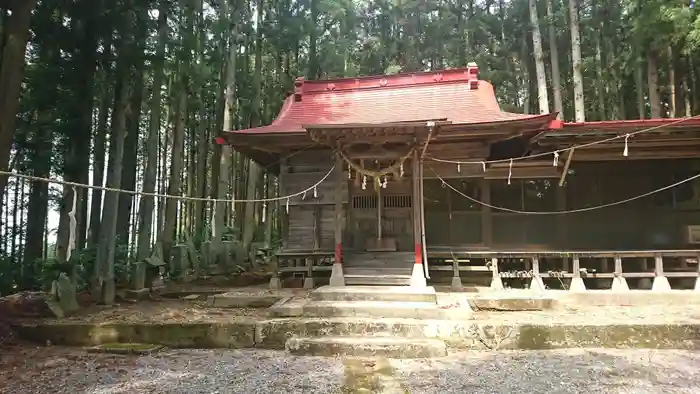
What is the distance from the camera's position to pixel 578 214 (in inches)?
359

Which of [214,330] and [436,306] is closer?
[214,330]

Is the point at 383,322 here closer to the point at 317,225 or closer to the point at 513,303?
the point at 513,303

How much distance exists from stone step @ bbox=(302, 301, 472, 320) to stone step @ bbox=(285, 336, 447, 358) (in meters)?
0.70

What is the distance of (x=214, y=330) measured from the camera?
19.7 feet

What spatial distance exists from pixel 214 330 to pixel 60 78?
602 cm

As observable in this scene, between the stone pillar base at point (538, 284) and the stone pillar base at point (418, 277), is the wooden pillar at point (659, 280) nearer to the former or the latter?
the stone pillar base at point (538, 284)

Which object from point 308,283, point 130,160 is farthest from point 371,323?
point 130,160

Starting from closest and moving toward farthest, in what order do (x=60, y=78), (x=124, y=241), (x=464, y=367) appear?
(x=464, y=367) → (x=60, y=78) → (x=124, y=241)

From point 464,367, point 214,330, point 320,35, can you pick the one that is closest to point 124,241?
point 214,330

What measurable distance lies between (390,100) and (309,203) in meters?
3.62

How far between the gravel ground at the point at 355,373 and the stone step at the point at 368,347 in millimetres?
145

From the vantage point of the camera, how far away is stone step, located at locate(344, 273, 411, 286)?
7.88 m

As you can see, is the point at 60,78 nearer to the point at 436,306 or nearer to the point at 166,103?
the point at 166,103

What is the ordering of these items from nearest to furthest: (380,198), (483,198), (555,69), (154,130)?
(154,130) → (483,198) → (380,198) → (555,69)
